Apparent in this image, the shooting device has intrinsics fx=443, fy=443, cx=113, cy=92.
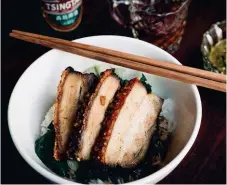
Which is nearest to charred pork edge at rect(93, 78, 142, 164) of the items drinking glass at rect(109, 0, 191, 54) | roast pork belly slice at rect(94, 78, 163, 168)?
roast pork belly slice at rect(94, 78, 163, 168)

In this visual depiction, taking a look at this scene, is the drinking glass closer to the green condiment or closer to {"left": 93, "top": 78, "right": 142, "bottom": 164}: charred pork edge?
the green condiment

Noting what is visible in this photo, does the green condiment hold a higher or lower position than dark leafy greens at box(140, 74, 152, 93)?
lower

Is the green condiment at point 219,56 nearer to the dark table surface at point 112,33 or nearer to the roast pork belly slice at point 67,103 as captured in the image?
the dark table surface at point 112,33

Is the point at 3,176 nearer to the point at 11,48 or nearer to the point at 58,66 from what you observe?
the point at 58,66

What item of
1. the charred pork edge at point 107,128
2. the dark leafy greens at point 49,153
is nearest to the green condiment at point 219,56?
the charred pork edge at point 107,128

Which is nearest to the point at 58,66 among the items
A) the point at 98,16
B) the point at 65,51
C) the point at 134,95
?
the point at 65,51

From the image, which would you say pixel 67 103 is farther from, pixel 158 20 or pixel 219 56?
pixel 219 56
